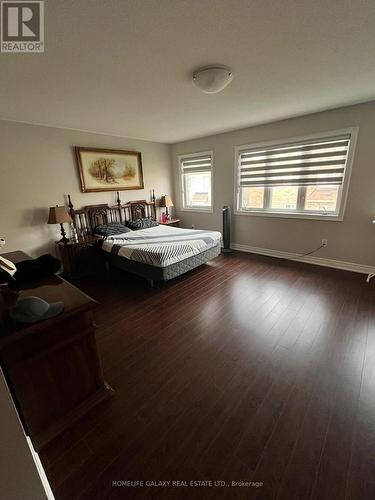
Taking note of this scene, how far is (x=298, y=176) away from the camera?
144 inches

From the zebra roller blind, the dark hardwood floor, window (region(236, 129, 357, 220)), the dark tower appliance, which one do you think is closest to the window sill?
window (region(236, 129, 357, 220))

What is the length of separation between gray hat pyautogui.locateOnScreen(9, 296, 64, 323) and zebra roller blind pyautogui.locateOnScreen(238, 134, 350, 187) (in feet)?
12.9

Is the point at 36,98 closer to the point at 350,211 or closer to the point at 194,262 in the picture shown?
the point at 194,262

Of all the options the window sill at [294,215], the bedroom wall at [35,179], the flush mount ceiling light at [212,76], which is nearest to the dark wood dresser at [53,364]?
the flush mount ceiling light at [212,76]

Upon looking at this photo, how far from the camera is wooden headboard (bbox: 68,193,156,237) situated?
153 inches

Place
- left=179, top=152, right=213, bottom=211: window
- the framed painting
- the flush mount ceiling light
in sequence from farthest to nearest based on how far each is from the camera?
left=179, top=152, right=213, bottom=211: window, the framed painting, the flush mount ceiling light

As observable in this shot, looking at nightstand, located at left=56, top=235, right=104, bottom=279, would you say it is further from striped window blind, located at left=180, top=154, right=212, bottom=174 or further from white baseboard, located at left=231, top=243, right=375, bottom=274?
white baseboard, located at left=231, top=243, right=375, bottom=274

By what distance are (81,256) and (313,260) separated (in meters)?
4.00

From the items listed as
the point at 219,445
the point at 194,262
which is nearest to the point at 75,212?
the point at 194,262

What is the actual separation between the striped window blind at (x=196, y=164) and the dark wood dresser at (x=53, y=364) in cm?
412

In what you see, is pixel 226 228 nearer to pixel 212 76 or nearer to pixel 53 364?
pixel 212 76

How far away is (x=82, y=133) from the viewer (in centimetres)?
374

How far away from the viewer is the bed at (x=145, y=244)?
9.77 ft

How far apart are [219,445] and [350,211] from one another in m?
3.55
